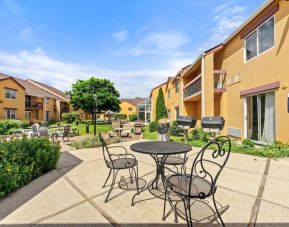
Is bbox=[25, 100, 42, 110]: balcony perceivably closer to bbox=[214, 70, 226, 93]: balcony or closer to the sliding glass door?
bbox=[214, 70, 226, 93]: balcony

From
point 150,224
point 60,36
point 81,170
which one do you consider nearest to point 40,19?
point 60,36

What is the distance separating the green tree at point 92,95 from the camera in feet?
100

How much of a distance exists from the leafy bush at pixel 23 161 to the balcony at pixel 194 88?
10.9 metres

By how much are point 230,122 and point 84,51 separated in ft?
42.6

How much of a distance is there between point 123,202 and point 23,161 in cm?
273

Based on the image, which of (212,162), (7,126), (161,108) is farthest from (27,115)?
(212,162)

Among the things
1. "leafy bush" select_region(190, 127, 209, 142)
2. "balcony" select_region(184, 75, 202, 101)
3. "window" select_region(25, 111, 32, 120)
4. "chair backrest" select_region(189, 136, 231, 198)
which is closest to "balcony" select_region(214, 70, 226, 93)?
"balcony" select_region(184, 75, 202, 101)

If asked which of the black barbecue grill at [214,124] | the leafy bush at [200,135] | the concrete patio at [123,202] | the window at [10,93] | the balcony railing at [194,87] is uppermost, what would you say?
the window at [10,93]

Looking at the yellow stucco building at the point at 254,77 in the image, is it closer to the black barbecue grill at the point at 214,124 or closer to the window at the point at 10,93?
the black barbecue grill at the point at 214,124

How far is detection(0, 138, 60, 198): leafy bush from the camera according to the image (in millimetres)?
3640

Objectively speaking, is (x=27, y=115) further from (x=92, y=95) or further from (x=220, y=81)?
(x=220, y=81)

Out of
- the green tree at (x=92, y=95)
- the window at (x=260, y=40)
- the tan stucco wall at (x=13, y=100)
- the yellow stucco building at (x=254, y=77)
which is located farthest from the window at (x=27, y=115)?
the window at (x=260, y=40)

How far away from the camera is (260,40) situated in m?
8.88

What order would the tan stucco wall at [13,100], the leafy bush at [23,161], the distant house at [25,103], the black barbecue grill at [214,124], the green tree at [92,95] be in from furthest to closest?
1. the green tree at [92,95]
2. the distant house at [25,103]
3. the tan stucco wall at [13,100]
4. the black barbecue grill at [214,124]
5. the leafy bush at [23,161]
